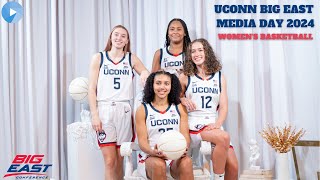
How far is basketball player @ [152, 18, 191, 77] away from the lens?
3647 mm

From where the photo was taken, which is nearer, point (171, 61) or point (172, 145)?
point (172, 145)

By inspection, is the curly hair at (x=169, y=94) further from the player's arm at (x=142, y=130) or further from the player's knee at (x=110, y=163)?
the player's knee at (x=110, y=163)

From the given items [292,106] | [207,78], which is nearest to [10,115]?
[207,78]

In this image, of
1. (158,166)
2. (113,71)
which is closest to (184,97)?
(113,71)

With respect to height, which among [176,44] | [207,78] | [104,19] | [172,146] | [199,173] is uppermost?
[104,19]

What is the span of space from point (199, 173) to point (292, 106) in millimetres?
1258

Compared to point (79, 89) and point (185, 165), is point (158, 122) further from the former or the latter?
point (79, 89)

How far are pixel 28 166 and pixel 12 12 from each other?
1.31m

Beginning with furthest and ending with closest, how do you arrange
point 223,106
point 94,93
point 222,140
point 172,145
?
point 94,93 < point 223,106 < point 222,140 < point 172,145

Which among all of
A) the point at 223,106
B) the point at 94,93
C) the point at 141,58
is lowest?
the point at 223,106

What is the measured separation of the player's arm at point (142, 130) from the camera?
10.3ft

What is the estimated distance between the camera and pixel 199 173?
316cm

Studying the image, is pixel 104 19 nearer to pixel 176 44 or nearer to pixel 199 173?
pixel 176 44

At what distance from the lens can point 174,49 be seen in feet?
12.2
